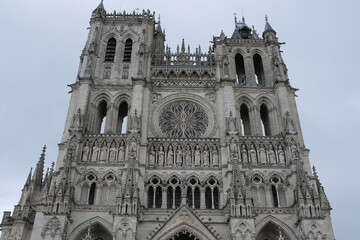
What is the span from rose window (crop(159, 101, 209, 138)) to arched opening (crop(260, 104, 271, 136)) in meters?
5.32

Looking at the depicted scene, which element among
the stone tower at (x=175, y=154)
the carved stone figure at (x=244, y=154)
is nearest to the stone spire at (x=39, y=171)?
the stone tower at (x=175, y=154)

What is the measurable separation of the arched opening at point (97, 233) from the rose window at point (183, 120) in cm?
885

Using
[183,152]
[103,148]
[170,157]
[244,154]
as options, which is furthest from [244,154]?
[103,148]

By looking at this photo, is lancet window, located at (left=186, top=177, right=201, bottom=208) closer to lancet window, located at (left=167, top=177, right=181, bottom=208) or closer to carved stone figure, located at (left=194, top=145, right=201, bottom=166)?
lancet window, located at (left=167, top=177, right=181, bottom=208)

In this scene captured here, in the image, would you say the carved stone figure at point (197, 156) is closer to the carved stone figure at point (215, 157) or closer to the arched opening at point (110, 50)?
the carved stone figure at point (215, 157)

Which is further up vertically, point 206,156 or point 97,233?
point 206,156

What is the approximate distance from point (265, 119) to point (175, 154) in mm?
9597

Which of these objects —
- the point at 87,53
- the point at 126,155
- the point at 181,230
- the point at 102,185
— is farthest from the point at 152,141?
the point at 87,53

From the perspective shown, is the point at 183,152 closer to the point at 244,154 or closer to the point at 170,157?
the point at 170,157

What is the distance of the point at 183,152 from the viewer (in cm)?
2808

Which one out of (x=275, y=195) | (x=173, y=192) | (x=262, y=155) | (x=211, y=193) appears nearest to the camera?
(x=173, y=192)

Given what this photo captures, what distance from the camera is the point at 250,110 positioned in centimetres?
3159

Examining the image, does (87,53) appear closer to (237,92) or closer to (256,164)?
(237,92)

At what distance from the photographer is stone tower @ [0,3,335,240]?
24094 mm
